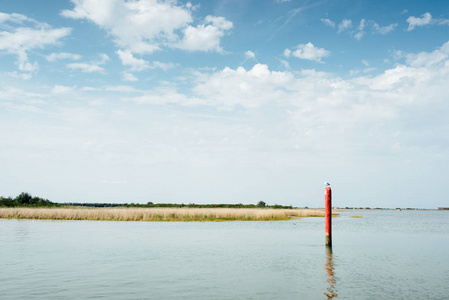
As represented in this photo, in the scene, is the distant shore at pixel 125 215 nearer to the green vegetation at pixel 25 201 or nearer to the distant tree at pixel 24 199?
the green vegetation at pixel 25 201

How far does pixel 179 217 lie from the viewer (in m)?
53.3

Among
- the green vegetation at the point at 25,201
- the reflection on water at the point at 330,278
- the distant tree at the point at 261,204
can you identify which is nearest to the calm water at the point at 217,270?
the reflection on water at the point at 330,278

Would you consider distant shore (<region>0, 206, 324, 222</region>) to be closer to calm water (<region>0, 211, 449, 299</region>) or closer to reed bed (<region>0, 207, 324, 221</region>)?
reed bed (<region>0, 207, 324, 221</region>)

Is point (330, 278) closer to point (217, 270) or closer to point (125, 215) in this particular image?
point (217, 270)

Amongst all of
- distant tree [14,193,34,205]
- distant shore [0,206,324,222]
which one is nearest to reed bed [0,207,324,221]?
distant shore [0,206,324,222]

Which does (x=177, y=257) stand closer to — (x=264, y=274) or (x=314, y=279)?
(x=264, y=274)

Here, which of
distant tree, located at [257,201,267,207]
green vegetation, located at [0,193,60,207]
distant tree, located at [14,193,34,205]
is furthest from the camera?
distant tree, located at [257,201,267,207]

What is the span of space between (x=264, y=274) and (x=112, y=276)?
6214mm

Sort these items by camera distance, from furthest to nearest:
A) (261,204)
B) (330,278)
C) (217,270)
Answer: (261,204)
(217,270)
(330,278)

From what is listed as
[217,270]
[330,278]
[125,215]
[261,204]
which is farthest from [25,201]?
[330,278]

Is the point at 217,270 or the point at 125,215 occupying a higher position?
the point at 125,215

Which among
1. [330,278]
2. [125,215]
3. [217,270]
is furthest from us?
[125,215]

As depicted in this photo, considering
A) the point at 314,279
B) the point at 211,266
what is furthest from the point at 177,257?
the point at 314,279

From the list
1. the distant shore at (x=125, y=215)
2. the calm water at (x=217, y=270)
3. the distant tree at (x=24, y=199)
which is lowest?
the calm water at (x=217, y=270)
